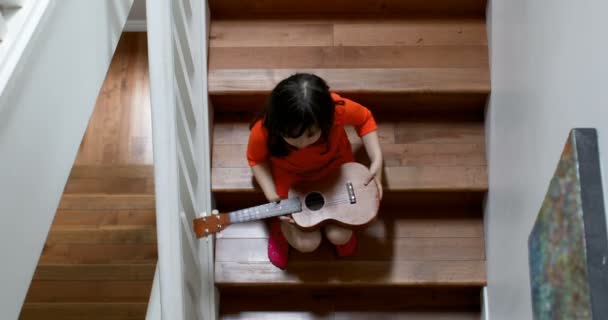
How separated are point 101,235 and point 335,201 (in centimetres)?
115

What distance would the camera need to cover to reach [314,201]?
73.6 inches

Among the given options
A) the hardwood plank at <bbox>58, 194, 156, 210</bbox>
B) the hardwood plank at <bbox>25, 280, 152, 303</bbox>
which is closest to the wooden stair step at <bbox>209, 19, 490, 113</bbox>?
the hardwood plank at <bbox>58, 194, 156, 210</bbox>

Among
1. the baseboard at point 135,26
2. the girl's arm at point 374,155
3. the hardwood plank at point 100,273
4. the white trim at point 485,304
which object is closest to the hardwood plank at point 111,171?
the hardwood plank at point 100,273

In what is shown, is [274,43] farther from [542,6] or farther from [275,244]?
[542,6]

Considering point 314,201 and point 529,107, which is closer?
point 529,107

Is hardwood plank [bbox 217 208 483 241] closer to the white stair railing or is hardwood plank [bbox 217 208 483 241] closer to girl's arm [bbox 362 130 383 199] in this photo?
the white stair railing

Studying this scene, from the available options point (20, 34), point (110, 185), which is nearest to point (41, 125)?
point (20, 34)

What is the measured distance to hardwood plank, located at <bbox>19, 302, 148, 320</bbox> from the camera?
238 cm

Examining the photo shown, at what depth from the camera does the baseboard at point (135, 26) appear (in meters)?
2.90

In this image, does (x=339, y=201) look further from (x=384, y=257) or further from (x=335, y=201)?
(x=384, y=257)

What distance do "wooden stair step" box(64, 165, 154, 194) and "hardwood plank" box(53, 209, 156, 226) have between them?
92 millimetres

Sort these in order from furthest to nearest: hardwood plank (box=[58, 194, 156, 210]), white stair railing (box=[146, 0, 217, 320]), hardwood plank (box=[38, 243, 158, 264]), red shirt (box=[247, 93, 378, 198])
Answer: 1. hardwood plank (box=[58, 194, 156, 210])
2. hardwood plank (box=[38, 243, 158, 264])
3. red shirt (box=[247, 93, 378, 198])
4. white stair railing (box=[146, 0, 217, 320])

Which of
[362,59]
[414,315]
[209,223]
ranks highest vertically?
[362,59]

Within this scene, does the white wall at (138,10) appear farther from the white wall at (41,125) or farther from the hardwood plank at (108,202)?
the white wall at (41,125)
